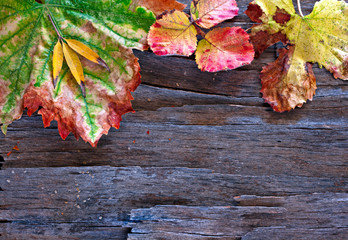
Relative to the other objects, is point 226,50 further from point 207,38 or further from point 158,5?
point 158,5

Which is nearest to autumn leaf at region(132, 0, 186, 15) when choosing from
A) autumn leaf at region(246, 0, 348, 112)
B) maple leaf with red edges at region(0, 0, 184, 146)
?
maple leaf with red edges at region(0, 0, 184, 146)

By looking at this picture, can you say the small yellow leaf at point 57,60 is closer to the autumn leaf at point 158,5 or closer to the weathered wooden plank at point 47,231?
the autumn leaf at point 158,5

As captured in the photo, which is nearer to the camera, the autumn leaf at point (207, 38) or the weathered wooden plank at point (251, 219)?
the autumn leaf at point (207, 38)

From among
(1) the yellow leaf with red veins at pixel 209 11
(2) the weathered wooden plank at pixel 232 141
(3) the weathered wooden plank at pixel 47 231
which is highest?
(1) the yellow leaf with red veins at pixel 209 11

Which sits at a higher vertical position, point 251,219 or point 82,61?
point 82,61

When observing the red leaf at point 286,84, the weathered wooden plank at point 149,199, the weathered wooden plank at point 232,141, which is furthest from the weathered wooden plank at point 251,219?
the red leaf at point 286,84

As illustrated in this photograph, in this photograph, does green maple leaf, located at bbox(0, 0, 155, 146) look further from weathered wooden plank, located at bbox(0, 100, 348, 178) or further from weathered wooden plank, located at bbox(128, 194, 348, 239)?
weathered wooden plank, located at bbox(128, 194, 348, 239)

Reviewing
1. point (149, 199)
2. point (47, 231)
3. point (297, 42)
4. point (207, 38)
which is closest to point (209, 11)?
point (207, 38)
